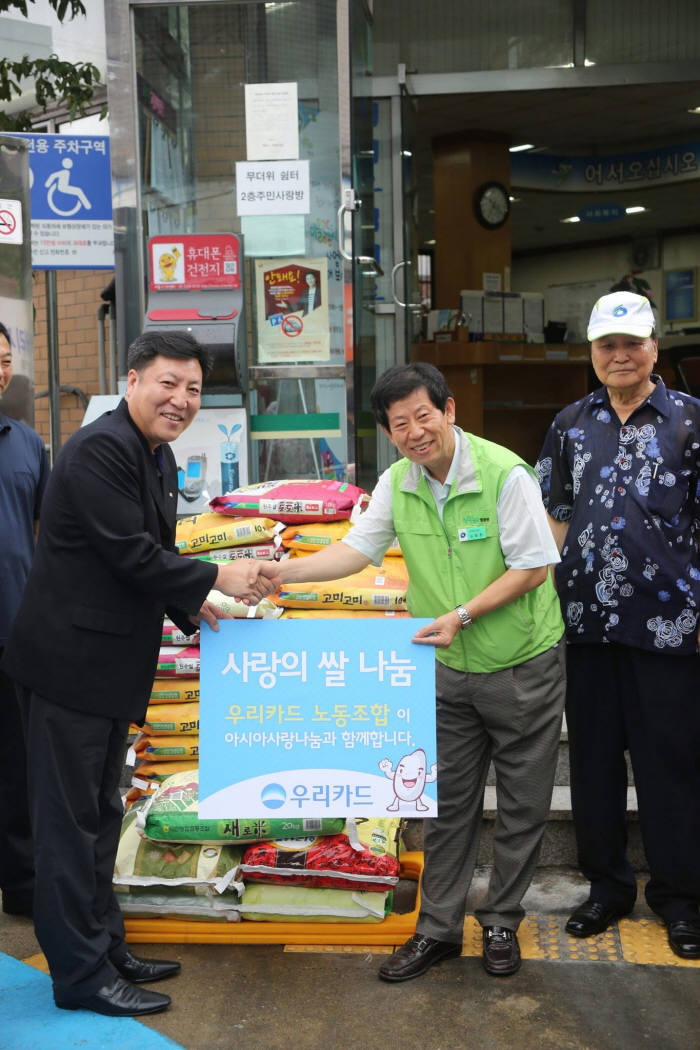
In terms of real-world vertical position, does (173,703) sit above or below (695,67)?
below

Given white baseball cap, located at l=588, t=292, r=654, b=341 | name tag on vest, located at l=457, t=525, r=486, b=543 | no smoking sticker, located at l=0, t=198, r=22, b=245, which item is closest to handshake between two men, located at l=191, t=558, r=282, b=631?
name tag on vest, located at l=457, t=525, r=486, b=543

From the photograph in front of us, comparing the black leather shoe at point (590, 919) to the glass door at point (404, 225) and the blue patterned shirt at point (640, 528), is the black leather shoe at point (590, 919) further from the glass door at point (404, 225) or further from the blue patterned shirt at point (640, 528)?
the glass door at point (404, 225)

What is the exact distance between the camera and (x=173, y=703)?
3775 mm

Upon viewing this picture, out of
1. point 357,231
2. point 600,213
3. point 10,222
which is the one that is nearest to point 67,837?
point 10,222

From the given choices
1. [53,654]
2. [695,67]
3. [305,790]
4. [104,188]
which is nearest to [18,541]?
[53,654]

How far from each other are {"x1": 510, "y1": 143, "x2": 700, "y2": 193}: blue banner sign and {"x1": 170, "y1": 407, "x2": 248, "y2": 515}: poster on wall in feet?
24.1

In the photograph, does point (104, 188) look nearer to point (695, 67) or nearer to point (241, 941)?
point (241, 941)

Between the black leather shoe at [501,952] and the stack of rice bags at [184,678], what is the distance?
1.21 metres

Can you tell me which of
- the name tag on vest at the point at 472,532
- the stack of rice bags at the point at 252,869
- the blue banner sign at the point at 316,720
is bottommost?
the stack of rice bags at the point at 252,869

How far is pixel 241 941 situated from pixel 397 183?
447cm

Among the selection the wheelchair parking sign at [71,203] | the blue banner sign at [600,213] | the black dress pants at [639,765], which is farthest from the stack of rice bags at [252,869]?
the blue banner sign at [600,213]

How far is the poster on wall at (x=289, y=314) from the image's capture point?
17.4 ft

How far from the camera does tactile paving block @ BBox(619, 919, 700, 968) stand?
303cm

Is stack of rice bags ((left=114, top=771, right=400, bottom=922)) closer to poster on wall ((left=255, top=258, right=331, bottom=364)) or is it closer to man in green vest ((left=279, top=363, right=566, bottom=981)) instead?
man in green vest ((left=279, top=363, right=566, bottom=981))
